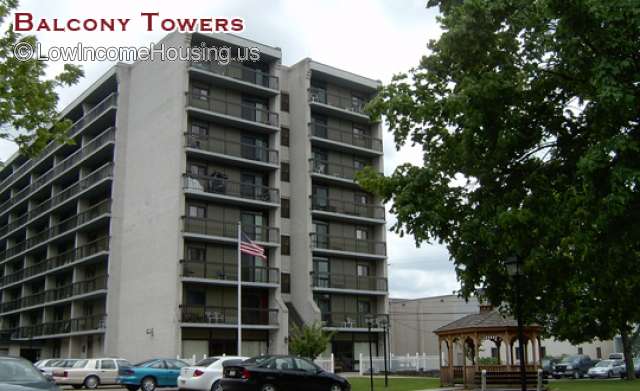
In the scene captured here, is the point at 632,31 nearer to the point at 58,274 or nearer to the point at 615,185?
the point at 615,185

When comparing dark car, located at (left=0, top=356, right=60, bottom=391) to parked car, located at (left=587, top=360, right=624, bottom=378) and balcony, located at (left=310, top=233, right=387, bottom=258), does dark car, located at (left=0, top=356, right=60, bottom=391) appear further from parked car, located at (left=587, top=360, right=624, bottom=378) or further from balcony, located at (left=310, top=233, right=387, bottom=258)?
parked car, located at (left=587, top=360, right=624, bottom=378)

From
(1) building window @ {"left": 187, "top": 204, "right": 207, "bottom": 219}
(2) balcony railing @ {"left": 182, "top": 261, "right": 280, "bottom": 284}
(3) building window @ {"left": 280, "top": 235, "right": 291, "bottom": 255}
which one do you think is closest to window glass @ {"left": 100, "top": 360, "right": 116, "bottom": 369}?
(2) balcony railing @ {"left": 182, "top": 261, "right": 280, "bottom": 284}

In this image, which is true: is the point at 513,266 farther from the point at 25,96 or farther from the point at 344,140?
the point at 344,140

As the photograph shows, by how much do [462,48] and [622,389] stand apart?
68.0 feet

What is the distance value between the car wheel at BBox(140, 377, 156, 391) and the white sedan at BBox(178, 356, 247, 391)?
4.21 metres

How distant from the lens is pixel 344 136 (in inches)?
2165

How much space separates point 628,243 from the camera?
48.8ft

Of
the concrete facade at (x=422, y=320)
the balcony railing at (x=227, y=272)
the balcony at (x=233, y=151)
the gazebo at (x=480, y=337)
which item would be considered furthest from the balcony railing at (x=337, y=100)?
the concrete facade at (x=422, y=320)

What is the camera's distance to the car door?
34812mm

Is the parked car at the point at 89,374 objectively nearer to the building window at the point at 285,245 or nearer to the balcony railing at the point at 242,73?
the building window at the point at 285,245

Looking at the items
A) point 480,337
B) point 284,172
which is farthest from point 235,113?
point 480,337

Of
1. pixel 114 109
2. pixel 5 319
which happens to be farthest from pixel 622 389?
pixel 5 319

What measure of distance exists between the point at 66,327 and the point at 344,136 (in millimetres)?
24835

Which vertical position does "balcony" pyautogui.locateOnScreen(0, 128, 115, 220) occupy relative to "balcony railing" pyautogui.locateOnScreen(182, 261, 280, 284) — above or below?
above
